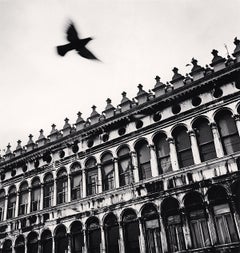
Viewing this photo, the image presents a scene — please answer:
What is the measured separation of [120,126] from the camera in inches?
742

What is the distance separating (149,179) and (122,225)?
2543mm

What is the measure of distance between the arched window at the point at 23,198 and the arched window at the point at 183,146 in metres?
10.2

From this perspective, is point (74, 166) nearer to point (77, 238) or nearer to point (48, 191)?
point (48, 191)

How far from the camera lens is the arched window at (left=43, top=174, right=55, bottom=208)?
19.9 metres

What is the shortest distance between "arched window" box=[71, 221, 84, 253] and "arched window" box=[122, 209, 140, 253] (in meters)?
2.58

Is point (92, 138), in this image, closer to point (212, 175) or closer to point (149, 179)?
point (149, 179)

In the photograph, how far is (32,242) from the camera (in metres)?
19.1

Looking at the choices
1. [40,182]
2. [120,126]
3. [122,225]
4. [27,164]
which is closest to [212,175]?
[122,225]

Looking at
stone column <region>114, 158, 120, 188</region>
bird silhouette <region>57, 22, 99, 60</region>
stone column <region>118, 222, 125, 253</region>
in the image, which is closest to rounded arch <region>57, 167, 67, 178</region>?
stone column <region>114, 158, 120, 188</region>

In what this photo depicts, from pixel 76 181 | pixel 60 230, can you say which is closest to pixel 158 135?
pixel 76 181

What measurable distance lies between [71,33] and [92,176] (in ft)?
44.9

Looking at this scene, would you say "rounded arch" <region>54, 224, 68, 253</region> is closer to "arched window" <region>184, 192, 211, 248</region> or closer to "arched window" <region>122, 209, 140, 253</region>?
"arched window" <region>122, 209, 140, 253</region>

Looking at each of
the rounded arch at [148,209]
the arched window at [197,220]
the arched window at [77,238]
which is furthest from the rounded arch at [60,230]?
the arched window at [197,220]

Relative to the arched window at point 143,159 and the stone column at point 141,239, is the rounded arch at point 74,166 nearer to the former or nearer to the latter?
the arched window at point 143,159
